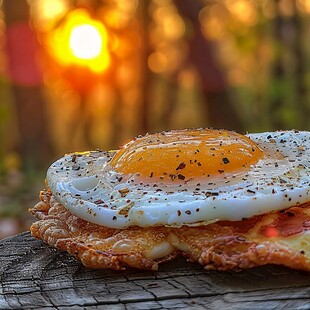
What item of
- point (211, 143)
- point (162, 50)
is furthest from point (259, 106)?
point (211, 143)

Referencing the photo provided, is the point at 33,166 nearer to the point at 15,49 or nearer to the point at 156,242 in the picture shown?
the point at 15,49

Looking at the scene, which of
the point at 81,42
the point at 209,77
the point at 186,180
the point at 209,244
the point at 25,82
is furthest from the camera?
the point at 81,42

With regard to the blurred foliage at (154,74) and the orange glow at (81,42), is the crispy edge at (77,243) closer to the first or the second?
the blurred foliage at (154,74)

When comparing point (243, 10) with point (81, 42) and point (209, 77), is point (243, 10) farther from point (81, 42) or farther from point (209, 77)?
point (209, 77)

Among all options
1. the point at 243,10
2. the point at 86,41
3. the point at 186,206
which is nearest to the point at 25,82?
the point at 86,41

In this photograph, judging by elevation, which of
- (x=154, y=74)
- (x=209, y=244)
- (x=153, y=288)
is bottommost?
(x=154, y=74)

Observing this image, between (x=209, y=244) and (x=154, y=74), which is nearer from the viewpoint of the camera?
(x=209, y=244)

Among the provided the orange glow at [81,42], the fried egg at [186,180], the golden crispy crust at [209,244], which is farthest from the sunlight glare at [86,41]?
the golden crispy crust at [209,244]
